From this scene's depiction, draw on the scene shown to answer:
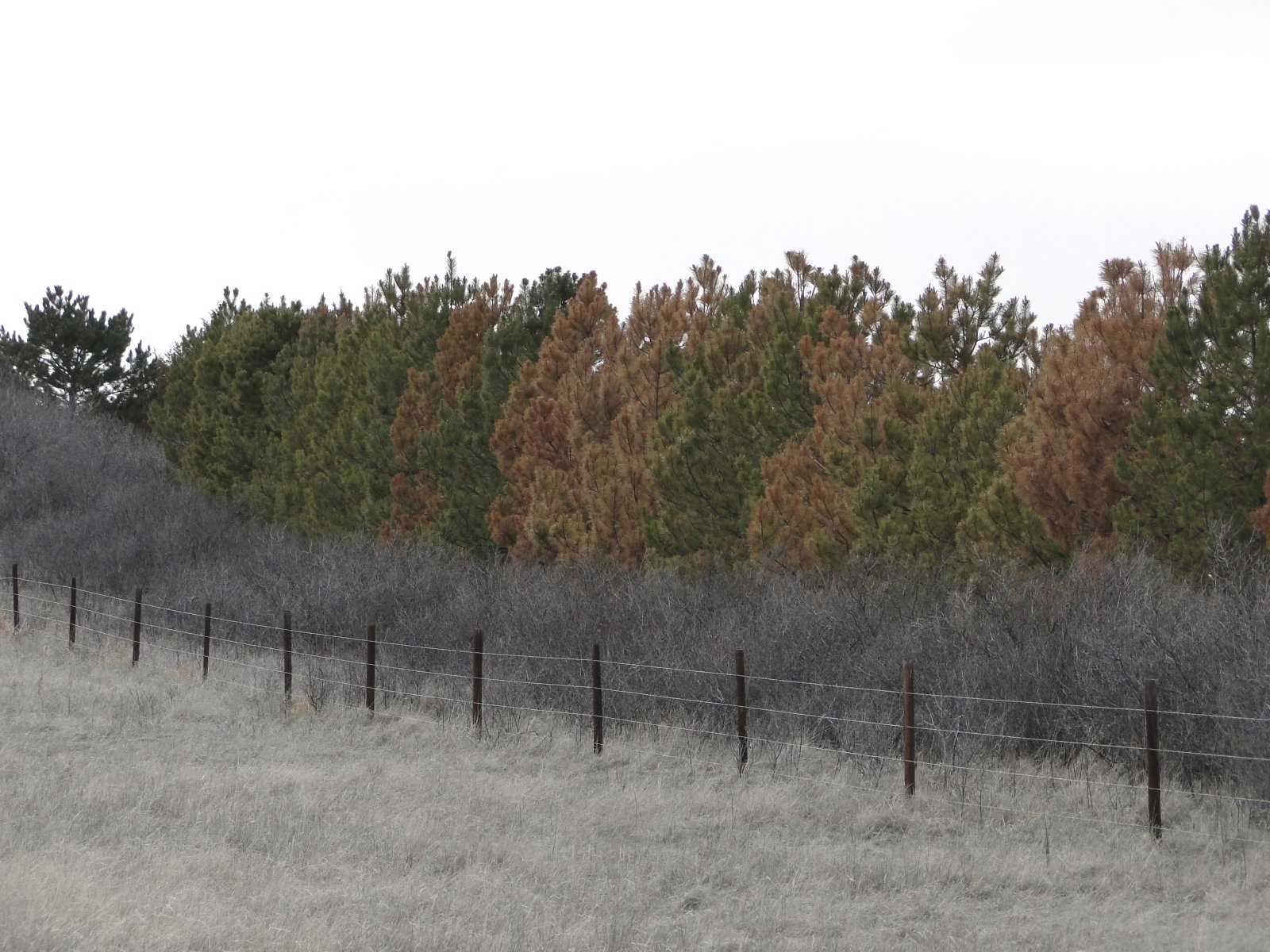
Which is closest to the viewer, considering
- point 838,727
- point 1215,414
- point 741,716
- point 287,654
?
point 741,716

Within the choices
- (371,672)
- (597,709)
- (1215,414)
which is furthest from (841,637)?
(371,672)

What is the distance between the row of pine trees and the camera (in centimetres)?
1592

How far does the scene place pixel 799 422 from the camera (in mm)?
21594

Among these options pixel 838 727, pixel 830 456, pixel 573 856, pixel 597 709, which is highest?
pixel 830 456

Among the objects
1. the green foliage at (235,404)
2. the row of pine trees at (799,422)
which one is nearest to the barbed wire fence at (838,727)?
the row of pine trees at (799,422)

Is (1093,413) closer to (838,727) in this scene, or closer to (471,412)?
(838,727)

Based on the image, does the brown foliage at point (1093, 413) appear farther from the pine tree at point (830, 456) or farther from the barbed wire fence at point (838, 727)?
the barbed wire fence at point (838, 727)

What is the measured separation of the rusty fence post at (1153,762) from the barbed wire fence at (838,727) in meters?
0.01

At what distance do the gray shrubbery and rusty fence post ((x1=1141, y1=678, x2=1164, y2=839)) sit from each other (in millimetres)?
1143

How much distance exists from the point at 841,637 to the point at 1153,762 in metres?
6.53

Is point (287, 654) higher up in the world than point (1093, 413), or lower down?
lower down

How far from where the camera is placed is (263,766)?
12594 mm

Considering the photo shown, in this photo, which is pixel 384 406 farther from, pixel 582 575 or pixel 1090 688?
pixel 1090 688

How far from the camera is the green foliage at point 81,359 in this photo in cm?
4891
